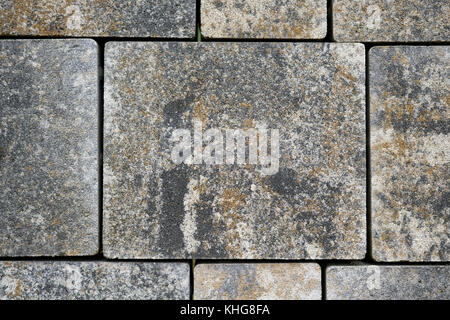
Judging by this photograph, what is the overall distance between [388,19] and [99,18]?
54.6 inches

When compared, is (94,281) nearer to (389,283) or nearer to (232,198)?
(232,198)

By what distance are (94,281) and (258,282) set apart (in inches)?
31.1

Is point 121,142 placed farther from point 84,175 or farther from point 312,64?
point 312,64

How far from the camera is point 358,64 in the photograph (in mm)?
1579

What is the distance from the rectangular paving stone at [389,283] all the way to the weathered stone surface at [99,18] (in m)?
1.38

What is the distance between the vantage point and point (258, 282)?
5.25ft

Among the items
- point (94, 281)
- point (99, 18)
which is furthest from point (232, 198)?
point (99, 18)

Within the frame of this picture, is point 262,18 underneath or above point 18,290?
above

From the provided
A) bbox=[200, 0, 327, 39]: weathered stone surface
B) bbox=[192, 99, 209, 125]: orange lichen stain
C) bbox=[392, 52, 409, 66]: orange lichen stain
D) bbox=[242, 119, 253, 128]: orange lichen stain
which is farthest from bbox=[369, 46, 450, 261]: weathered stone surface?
bbox=[192, 99, 209, 125]: orange lichen stain

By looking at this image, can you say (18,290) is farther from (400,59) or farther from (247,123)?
(400,59)

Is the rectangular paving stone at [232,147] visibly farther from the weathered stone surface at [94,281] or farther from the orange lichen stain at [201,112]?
the weathered stone surface at [94,281]

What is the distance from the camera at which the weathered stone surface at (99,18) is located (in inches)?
62.2

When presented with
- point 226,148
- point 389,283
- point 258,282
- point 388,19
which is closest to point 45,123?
point 226,148

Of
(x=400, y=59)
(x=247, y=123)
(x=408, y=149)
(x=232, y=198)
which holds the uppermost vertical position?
(x=400, y=59)
